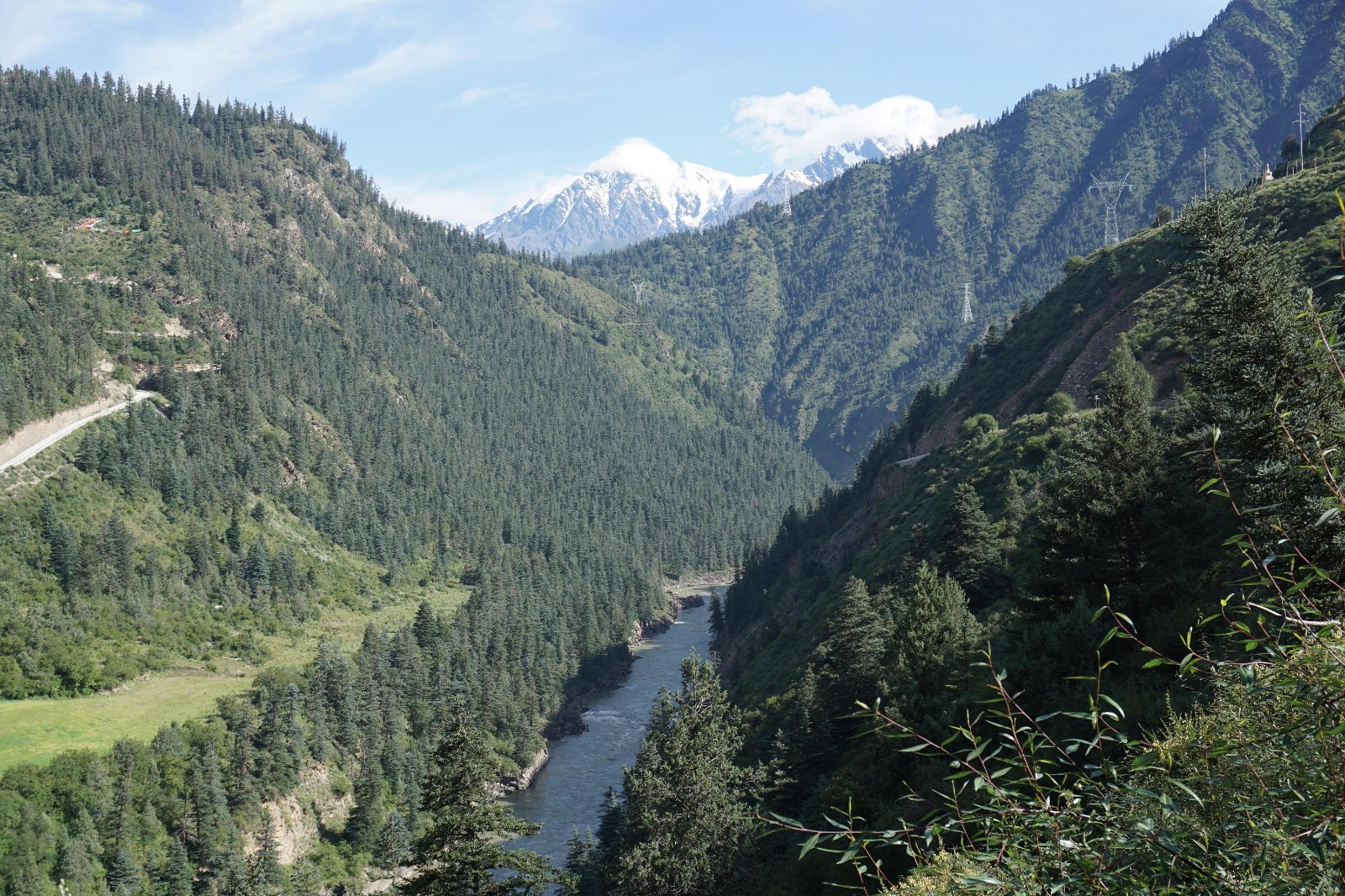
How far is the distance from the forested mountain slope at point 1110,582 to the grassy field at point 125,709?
130 feet

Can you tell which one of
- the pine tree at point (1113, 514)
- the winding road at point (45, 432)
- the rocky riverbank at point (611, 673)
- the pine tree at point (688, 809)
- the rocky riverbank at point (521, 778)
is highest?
the winding road at point (45, 432)

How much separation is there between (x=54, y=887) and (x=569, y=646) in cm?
7558

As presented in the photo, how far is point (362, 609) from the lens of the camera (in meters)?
118

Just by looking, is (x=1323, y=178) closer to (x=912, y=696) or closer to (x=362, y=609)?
(x=912, y=696)

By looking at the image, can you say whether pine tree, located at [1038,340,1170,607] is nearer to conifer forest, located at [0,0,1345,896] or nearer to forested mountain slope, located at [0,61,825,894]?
conifer forest, located at [0,0,1345,896]

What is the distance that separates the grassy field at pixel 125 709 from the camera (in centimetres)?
6650

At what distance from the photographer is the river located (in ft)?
257

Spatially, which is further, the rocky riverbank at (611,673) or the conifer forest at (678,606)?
the rocky riverbank at (611,673)

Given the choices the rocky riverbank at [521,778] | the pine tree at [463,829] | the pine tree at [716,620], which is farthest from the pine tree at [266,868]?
the pine tree at [716,620]

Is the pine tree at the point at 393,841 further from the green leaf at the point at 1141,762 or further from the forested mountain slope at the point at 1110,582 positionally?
the green leaf at the point at 1141,762

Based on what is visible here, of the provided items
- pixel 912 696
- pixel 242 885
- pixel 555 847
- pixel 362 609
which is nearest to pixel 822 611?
pixel 555 847

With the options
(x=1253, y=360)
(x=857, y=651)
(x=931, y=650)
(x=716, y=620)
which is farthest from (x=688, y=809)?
(x=716, y=620)

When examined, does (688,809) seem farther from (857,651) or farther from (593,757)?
(593,757)

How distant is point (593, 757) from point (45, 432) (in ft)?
238
